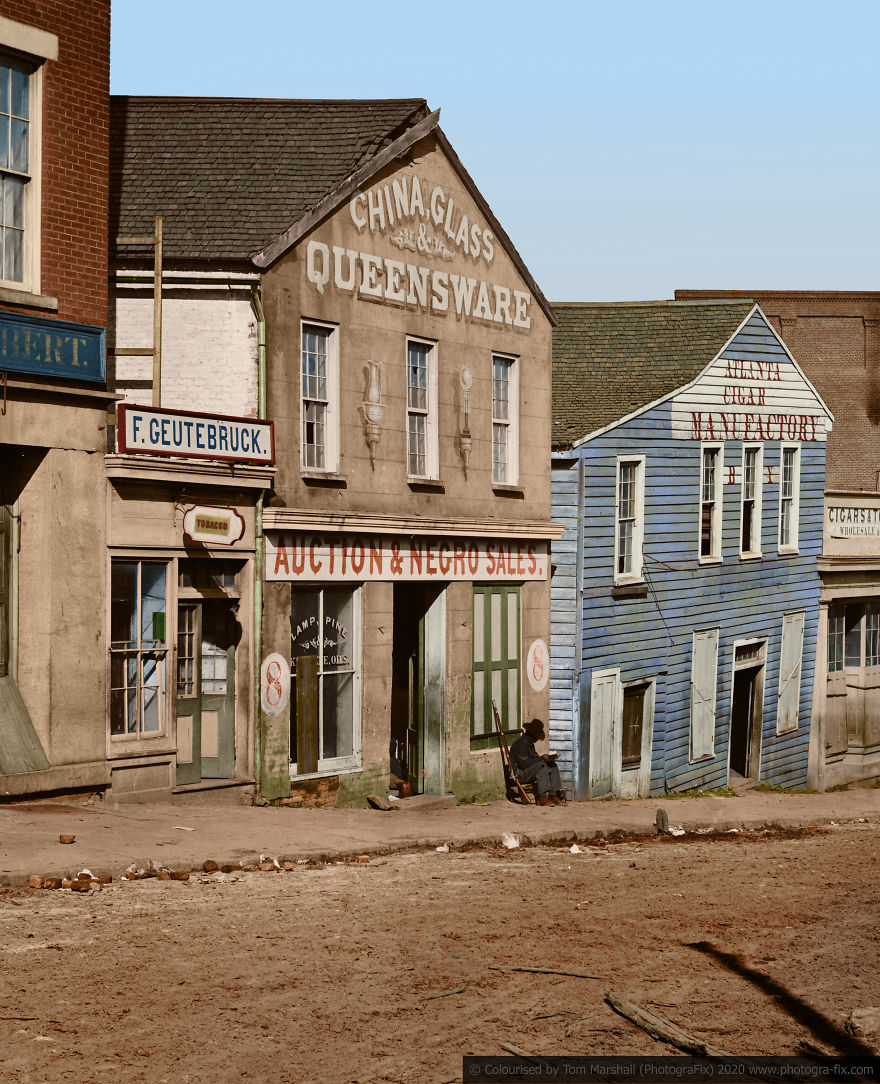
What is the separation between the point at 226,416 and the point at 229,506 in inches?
41.9

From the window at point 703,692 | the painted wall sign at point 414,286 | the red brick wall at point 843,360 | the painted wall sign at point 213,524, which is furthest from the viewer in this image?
the red brick wall at point 843,360

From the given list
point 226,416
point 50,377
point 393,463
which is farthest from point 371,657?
point 50,377

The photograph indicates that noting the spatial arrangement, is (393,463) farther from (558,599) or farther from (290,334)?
(558,599)

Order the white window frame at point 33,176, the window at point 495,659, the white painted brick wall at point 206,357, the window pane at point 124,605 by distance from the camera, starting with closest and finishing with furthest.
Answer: the white window frame at point 33,176 < the window pane at point 124,605 < the white painted brick wall at point 206,357 < the window at point 495,659

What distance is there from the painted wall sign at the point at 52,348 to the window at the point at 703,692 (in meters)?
14.5

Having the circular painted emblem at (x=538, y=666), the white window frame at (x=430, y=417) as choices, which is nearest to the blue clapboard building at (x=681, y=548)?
the circular painted emblem at (x=538, y=666)

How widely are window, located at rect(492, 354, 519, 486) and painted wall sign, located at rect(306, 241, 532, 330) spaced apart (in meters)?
0.73

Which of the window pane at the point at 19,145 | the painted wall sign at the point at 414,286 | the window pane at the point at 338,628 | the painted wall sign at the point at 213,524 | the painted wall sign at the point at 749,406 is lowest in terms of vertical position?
the window pane at the point at 338,628

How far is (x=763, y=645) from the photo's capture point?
1138 inches

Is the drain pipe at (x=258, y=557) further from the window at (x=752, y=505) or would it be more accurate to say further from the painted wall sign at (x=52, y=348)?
the window at (x=752, y=505)

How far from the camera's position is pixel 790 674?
29.7 metres

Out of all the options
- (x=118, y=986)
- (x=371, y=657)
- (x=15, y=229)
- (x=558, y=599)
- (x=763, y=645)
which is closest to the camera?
(x=118, y=986)

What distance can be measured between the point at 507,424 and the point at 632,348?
6.32 m

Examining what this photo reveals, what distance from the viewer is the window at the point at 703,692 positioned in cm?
2658
